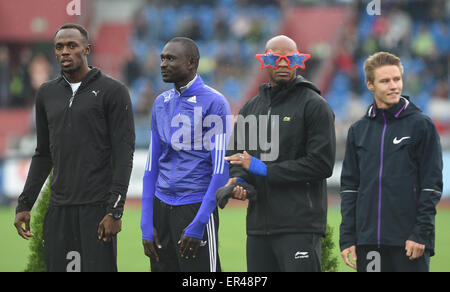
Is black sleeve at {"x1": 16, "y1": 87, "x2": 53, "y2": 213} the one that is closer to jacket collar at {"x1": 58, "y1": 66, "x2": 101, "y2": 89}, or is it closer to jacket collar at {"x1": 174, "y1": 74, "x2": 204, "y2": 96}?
jacket collar at {"x1": 58, "y1": 66, "x2": 101, "y2": 89}

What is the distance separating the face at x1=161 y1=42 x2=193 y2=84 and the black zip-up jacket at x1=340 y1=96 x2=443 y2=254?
140 cm

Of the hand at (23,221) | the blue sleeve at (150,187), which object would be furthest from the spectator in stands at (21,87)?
the blue sleeve at (150,187)

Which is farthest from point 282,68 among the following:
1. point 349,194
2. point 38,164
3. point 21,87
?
point 21,87

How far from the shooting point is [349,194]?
5.09 m

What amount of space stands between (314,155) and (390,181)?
53 centimetres

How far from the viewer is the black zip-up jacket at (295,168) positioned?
5035 millimetres

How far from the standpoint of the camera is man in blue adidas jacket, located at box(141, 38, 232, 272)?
5.41 m

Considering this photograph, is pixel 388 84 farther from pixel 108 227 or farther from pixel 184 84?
pixel 108 227

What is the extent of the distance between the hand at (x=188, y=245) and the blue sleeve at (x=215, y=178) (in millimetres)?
29

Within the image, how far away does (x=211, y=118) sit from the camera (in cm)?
558

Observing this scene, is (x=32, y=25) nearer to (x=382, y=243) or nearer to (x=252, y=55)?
(x=252, y=55)

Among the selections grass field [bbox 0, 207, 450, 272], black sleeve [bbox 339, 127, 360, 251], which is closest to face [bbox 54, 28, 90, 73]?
black sleeve [bbox 339, 127, 360, 251]

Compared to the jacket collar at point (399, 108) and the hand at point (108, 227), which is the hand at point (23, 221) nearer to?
the hand at point (108, 227)

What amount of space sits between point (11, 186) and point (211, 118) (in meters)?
13.1
